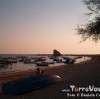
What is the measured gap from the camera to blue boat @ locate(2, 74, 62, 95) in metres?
20.2

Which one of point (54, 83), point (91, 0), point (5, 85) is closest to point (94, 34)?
point (91, 0)

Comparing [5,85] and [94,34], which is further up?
[94,34]

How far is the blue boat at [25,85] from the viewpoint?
20234mm

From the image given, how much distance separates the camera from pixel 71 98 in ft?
55.6

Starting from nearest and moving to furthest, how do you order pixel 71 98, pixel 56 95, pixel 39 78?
pixel 71 98 < pixel 56 95 < pixel 39 78

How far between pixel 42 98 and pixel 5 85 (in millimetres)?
4275

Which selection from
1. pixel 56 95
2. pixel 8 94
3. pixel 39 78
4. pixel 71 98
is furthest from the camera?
pixel 39 78

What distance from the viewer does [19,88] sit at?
66.4 feet

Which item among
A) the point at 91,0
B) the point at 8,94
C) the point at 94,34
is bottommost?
the point at 8,94

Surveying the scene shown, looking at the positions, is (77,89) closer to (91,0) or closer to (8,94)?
(8,94)

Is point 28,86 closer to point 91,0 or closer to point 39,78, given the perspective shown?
point 39,78

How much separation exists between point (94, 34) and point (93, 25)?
873mm

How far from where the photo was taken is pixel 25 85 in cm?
2097

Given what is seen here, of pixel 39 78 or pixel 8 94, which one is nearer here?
pixel 8 94
